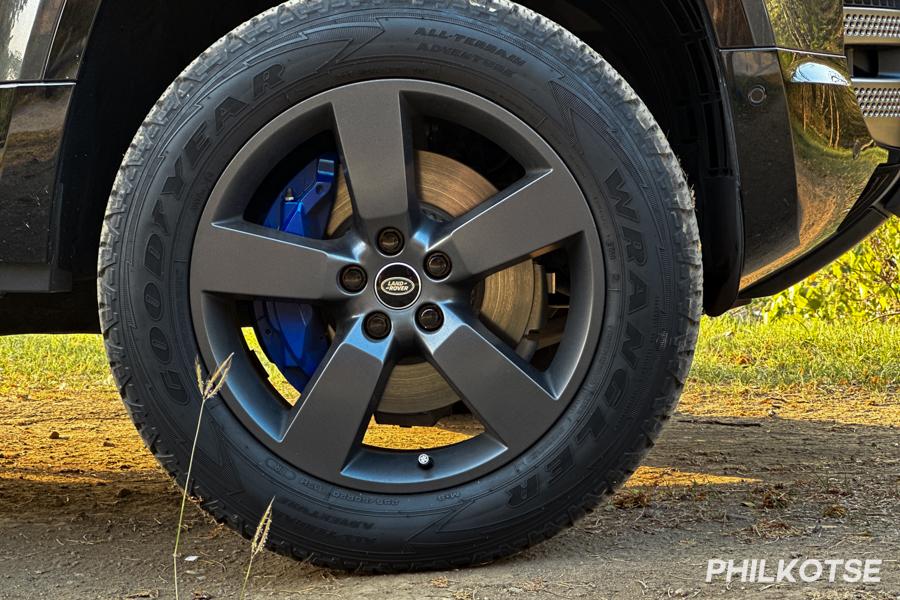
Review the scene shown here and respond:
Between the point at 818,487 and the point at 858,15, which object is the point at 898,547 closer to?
the point at 818,487

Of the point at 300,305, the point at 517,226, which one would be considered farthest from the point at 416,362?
the point at 517,226

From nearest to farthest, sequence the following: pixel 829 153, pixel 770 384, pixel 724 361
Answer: pixel 829 153 < pixel 770 384 < pixel 724 361

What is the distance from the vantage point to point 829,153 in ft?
7.81

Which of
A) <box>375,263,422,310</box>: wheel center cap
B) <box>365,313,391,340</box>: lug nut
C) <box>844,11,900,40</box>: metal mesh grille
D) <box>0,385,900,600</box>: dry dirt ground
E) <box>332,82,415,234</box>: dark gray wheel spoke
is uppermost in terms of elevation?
<box>844,11,900,40</box>: metal mesh grille

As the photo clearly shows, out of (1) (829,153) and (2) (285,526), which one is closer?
(2) (285,526)

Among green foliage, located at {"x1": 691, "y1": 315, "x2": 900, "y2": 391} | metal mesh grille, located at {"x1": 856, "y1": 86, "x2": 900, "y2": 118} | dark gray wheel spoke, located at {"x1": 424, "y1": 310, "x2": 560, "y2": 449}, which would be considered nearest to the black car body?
metal mesh grille, located at {"x1": 856, "y1": 86, "x2": 900, "y2": 118}

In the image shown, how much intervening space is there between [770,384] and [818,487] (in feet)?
6.52

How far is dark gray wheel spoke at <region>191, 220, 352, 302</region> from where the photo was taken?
2.23 metres

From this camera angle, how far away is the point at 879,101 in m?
2.47

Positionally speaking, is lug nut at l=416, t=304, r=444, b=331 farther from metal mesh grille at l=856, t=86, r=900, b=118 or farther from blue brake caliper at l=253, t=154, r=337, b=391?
metal mesh grille at l=856, t=86, r=900, b=118

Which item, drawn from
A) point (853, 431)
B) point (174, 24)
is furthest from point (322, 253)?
point (853, 431)

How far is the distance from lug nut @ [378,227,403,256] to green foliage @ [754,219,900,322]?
15.5 ft

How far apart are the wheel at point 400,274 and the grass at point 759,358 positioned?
117 inches

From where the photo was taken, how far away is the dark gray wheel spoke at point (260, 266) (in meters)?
2.23
